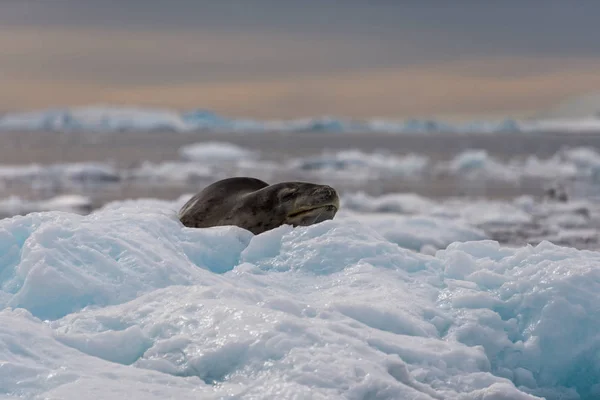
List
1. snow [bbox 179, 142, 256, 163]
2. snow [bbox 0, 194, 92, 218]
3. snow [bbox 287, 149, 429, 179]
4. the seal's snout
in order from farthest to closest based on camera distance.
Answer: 1. snow [bbox 179, 142, 256, 163]
2. snow [bbox 287, 149, 429, 179]
3. snow [bbox 0, 194, 92, 218]
4. the seal's snout

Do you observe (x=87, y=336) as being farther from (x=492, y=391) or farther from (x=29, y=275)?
(x=492, y=391)

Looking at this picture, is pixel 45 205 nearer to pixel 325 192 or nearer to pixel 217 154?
pixel 325 192

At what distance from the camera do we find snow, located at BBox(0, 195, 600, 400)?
4.28 meters

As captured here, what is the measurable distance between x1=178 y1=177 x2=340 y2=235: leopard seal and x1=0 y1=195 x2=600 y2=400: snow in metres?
0.98

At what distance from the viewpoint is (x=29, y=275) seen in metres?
5.06

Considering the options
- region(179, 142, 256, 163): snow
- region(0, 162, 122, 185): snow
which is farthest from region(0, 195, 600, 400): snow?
region(179, 142, 256, 163): snow

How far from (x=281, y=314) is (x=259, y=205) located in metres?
2.85

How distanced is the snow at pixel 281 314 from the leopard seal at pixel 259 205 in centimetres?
98

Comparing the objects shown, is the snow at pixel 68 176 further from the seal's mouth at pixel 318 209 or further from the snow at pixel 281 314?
the snow at pixel 281 314

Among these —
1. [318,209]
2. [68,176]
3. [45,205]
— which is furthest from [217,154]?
[318,209]

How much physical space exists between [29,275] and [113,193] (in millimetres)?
20250

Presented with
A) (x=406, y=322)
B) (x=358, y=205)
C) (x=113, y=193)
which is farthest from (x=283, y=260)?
(x=113, y=193)

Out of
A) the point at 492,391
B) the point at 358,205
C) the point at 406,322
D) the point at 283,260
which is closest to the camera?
the point at 492,391

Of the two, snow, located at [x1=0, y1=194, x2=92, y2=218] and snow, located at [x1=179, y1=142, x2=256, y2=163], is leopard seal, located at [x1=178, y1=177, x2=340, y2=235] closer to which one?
snow, located at [x1=0, y1=194, x2=92, y2=218]
